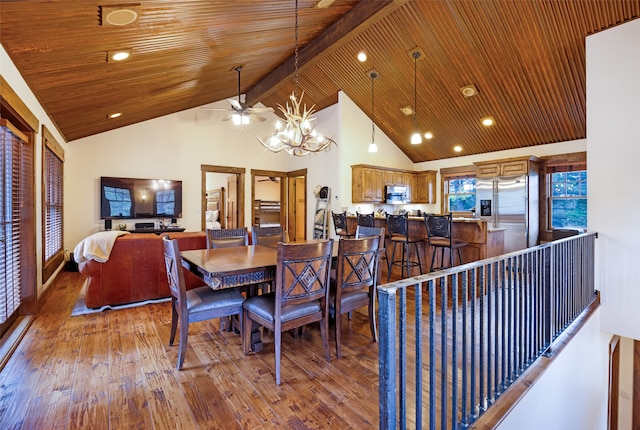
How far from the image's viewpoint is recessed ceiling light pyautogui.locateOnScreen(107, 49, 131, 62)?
121 inches

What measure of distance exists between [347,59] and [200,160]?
4033 millimetres

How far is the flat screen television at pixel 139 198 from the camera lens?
6.30 m

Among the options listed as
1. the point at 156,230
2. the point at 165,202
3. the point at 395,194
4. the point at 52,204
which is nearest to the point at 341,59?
the point at 395,194

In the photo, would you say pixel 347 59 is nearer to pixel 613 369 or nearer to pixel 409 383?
pixel 409 383

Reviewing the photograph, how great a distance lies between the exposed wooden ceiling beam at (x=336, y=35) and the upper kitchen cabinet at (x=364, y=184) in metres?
2.48

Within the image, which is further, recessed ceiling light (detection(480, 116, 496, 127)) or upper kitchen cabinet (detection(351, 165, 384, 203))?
upper kitchen cabinet (detection(351, 165, 384, 203))

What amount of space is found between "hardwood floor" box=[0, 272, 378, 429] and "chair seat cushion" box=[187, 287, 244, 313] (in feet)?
1.46

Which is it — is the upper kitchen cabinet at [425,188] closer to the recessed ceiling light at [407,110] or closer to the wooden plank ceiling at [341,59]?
the wooden plank ceiling at [341,59]

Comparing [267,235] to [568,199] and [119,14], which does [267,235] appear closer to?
[119,14]

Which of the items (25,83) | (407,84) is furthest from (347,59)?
(25,83)

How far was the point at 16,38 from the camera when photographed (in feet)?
7.65

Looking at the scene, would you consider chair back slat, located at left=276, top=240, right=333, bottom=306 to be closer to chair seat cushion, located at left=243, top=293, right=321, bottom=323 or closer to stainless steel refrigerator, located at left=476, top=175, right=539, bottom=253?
chair seat cushion, located at left=243, top=293, right=321, bottom=323

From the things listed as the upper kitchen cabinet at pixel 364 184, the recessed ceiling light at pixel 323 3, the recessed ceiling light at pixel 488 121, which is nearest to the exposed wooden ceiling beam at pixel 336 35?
the recessed ceiling light at pixel 323 3

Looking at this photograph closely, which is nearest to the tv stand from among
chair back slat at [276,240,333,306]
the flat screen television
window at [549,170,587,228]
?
the flat screen television
